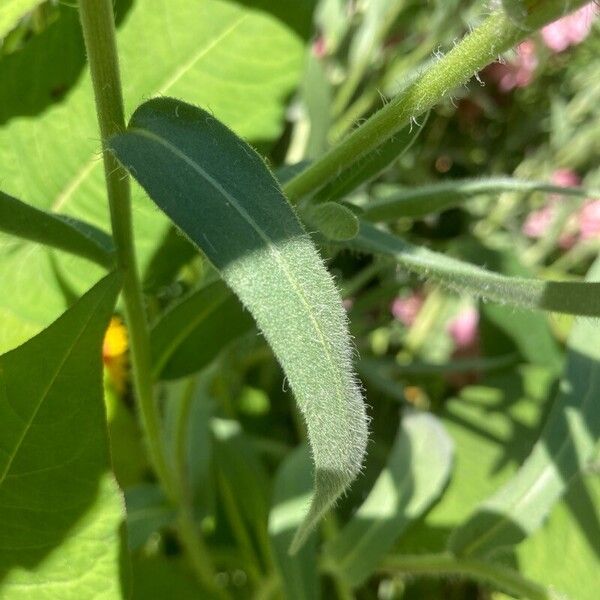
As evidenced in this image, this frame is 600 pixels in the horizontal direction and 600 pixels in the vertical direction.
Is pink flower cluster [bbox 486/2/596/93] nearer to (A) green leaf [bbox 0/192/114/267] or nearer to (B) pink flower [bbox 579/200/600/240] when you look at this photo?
(B) pink flower [bbox 579/200/600/240]

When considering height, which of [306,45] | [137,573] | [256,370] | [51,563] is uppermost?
[306,45]

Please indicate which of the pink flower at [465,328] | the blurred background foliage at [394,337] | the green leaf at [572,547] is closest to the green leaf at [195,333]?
the blurred background foliage at [394,337]

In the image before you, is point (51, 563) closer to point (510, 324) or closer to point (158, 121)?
point (158, 121)

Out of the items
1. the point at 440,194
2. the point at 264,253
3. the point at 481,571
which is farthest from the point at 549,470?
the point at 264,253

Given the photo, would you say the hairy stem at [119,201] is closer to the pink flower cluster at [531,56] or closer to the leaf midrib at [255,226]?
the leaf midrib at [255,226]

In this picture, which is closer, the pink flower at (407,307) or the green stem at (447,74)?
the green stem at (447,74)

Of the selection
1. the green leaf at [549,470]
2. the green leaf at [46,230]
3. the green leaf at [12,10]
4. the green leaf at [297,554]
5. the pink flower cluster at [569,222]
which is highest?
the green leaf at [12,10]

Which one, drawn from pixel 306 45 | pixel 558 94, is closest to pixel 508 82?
pixel 558 94
